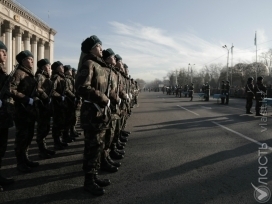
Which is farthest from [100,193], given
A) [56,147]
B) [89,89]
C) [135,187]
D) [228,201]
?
[56,147]

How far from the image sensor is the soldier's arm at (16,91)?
4.40 m

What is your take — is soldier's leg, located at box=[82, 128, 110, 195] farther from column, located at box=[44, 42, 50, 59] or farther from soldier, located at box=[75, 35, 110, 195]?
column, located at box=[44, 42, 50, 59]

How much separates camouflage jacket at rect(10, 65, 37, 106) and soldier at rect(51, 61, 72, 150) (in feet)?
5.24

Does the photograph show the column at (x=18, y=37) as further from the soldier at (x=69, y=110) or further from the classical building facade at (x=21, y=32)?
the soldier at (x=69, y=110)

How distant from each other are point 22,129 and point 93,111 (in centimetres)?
179

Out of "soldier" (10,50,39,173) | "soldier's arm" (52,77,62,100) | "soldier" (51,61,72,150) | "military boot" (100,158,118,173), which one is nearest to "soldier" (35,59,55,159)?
"soldier's arm" (52,77,62,100)

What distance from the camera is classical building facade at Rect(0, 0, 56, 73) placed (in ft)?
143

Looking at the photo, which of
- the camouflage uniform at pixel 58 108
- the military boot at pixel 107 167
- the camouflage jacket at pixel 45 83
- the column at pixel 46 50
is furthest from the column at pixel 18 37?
the military boot at pixel 107 167

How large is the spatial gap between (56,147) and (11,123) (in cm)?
250

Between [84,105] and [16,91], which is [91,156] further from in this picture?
[16,91]

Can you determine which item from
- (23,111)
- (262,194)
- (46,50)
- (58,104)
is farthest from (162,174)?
(46,50)

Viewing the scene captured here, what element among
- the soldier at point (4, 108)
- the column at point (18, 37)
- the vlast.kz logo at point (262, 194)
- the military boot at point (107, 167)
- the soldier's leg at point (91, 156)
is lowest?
the vlast.kz logo at point (262, 194)

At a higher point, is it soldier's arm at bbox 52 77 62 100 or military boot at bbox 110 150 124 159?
soldier's arm at bbox 52 77 62 100

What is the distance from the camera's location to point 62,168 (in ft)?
16.7
